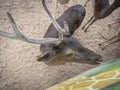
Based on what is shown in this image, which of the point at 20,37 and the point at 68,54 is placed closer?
the point at 20,37

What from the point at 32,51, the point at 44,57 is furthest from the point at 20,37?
the point at 32,51

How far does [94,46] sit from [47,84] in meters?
0.51

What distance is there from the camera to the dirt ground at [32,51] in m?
2.46

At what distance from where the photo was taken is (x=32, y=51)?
2627mm

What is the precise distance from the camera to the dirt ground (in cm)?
246

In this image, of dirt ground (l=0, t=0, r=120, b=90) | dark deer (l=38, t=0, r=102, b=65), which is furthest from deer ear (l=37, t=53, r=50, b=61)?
dirt ground (l=0, t=0, r=120, b=90)

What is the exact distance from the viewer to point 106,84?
0.81 m

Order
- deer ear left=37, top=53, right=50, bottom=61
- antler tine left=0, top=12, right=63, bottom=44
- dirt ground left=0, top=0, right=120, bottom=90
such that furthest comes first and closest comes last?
dirt ground left=0, top=0, right=120, bottom=90
deer ear left=37, top=53, right=50, bottom=61
antler tine left=0, top=12, right=63, bottom=44

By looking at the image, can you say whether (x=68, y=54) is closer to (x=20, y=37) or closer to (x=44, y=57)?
(x=44, y=57)

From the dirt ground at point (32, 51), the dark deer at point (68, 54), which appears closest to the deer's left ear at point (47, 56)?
the dark deer at point (68, 54)

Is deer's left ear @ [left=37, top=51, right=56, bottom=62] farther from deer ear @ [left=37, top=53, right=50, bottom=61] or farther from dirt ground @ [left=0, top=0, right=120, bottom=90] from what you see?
dirt ground @ [left=0, top=0, right=120, bottom=90]

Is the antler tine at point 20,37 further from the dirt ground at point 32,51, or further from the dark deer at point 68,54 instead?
the dirt ground at point 32,51

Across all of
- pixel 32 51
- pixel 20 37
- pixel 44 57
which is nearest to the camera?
pixel 20 37

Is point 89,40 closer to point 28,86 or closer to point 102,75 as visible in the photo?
point 28,86
